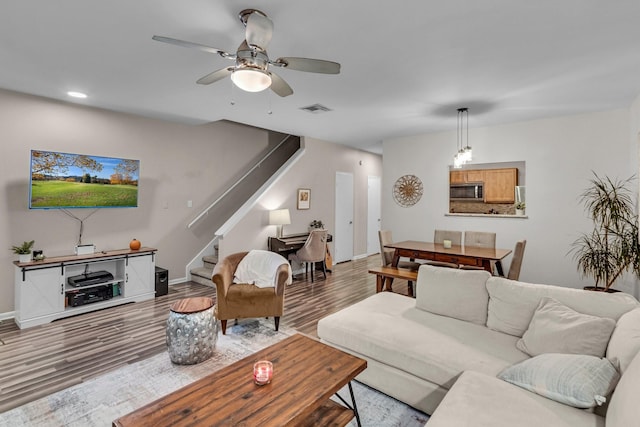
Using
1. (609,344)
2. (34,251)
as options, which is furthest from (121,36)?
(609,344)

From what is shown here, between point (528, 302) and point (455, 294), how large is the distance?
51 centimetres

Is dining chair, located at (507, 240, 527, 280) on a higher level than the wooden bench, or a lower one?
higher

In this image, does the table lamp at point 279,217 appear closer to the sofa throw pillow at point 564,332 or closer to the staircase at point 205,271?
the staircase at point 205,271

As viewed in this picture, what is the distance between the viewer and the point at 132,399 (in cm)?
224

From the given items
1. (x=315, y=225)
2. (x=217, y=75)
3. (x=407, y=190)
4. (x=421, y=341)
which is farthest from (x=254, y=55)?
(x=315, y=225)

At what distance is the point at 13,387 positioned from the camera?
240 cm

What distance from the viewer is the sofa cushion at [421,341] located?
1.96 m

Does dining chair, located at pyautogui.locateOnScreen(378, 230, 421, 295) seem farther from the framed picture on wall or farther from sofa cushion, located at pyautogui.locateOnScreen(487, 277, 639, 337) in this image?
sofa cushion, located at pyautogui.locateOnScreen(487, 277, 639, 337)

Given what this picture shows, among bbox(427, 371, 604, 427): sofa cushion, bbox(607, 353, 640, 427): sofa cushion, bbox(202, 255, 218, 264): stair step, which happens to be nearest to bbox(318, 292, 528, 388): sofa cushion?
bbox(427, 371, 604, 427): sofa cushion

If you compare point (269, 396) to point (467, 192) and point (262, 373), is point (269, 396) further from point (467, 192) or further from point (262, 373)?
point (467, 192)

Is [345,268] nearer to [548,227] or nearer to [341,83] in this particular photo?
[548,227]

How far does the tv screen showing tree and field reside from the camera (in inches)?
149

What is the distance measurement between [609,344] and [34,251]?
5366mm

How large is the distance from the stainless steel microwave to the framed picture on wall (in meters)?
2.68
